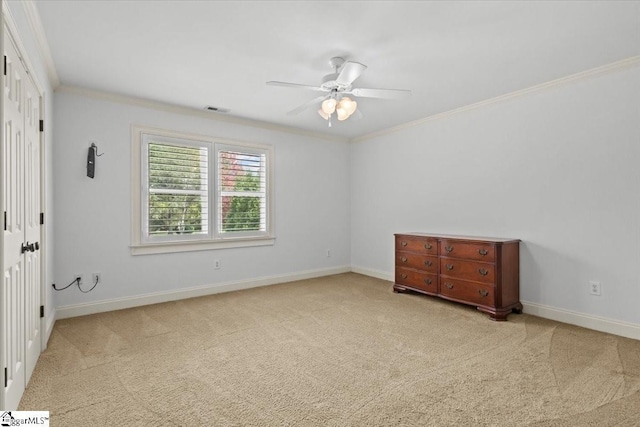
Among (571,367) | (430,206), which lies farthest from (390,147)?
(571,367)

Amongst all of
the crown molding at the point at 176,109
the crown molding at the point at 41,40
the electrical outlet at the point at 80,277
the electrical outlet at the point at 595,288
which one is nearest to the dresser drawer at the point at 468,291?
the electrical outlet at the point at 595,288

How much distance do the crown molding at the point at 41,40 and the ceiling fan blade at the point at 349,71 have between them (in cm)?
208

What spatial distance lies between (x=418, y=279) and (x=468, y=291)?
0.71 meters

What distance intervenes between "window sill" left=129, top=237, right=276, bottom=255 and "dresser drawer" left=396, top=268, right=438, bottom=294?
76.6 inches

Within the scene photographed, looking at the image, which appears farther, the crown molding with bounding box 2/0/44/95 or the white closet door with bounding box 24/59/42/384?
the white closet door with bounding box 24/59/42/384

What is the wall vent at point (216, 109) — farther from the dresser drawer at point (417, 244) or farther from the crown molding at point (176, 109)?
the dresser drawer at point (417, 244)

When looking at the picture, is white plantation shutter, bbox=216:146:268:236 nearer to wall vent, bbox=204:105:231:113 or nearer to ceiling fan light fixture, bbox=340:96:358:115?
wall vent, bbox=204:105:231:113

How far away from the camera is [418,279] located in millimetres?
4312

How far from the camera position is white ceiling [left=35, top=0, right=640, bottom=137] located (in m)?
2.22

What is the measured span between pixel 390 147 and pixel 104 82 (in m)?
3.84

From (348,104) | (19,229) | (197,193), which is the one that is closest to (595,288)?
(348,104)

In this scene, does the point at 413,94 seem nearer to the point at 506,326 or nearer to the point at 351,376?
the point at 506,326

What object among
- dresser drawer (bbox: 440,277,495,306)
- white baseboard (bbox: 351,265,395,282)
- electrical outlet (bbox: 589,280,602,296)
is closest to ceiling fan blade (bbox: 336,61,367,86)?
dresser drawer (bbox: 440,277,495,306)

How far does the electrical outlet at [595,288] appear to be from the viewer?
10.3ft
